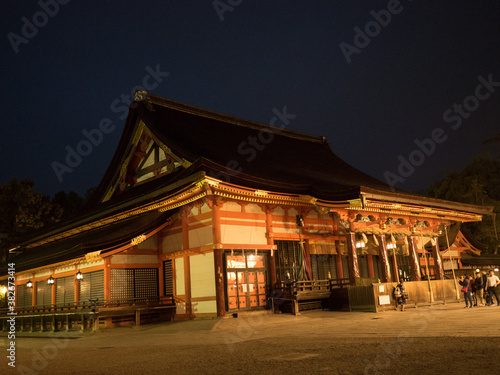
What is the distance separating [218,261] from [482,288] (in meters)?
10.6

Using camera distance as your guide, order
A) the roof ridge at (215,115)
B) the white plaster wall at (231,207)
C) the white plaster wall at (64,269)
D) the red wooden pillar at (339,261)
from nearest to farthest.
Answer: the white plaster wall at (231,207)
the white plaster wall at (64,269)
the red wooden pillar at (339,261)
the roof ridge at (215,115)

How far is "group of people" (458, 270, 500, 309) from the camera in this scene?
1670 centimetres

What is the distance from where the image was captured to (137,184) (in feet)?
70.5

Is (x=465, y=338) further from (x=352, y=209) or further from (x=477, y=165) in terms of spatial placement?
(x=477, y=165)

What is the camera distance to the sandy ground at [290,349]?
668 cm

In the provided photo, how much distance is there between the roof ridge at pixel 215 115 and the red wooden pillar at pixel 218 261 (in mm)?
7434

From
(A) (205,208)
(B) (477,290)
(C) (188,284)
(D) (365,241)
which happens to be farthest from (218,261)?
(B) (477,290)

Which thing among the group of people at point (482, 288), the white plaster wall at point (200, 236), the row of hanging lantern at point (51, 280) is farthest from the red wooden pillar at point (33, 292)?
the group of people at point (482, 288)

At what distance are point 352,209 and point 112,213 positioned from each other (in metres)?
10.5

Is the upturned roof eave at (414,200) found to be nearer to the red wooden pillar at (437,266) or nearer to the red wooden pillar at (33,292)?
the red wooden pillar at (437,266)

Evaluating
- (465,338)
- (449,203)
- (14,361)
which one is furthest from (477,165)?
(14,361)

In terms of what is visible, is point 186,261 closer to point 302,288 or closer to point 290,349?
point 302,288

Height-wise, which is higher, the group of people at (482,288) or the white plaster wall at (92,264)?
the white plaster wall at (92,264)

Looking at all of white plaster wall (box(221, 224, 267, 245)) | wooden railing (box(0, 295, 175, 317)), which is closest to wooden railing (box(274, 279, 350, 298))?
white plaster wall (box(221, 224, 267, 245))
